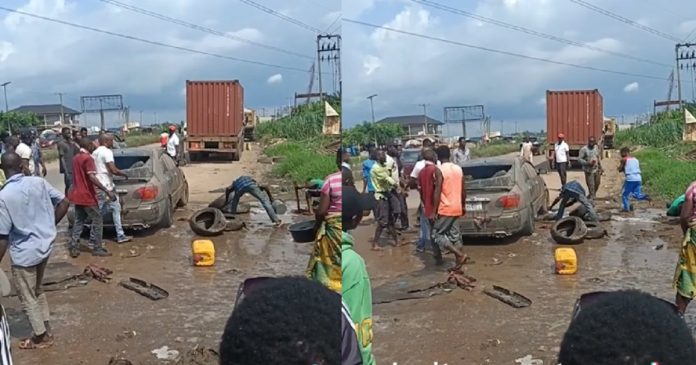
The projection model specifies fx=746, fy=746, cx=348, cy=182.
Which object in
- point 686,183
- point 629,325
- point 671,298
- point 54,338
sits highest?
point 686,183

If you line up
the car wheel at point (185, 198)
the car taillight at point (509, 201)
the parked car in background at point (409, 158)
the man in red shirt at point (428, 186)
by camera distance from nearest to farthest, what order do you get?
the parked car in background at point (409, 158)
the man in red shirt at point (428, 186)
the car wheel at point (185, 198)
the car taillight at point (509, 201)

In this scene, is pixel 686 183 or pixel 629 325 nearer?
pixel 629 325

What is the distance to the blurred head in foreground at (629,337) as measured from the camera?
4.23 feet

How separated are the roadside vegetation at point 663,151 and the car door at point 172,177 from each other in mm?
1637

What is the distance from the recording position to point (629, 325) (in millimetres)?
1300

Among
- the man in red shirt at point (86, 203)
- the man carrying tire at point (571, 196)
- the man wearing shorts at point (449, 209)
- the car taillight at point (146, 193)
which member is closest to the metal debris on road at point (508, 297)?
the man wearing shorts at point (449, 209)

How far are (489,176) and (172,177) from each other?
1326 mm

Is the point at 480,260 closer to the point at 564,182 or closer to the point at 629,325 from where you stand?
the point at 564,182

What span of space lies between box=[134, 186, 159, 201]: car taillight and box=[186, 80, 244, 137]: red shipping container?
2.36 m

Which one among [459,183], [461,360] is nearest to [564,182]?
[459,183]

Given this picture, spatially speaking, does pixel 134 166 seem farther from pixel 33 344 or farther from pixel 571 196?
pixel 571 196

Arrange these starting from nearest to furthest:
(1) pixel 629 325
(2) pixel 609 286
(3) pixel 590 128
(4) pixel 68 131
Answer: (1) pixel 629 325 < (3) pixel 590 128 < (2) pixel 609 286 < (4) pixel 68 131

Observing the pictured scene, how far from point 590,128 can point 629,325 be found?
95 cm

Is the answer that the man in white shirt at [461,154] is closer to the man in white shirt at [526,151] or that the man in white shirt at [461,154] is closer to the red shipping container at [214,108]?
the man in white shirt at [526,151]
